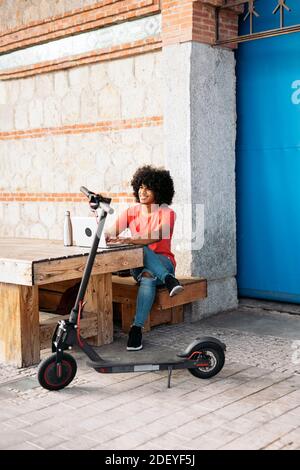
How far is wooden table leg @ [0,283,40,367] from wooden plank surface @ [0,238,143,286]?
183 millimetres

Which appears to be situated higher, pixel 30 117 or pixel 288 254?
pixel 30 117

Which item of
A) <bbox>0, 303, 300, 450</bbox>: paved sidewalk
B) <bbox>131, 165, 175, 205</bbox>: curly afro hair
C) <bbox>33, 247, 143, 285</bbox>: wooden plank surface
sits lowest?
<bbox>0, 303, 300, 450</bbox>: paved sidewalk

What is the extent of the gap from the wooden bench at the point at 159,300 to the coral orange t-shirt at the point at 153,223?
464 mm

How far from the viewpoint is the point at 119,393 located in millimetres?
4762

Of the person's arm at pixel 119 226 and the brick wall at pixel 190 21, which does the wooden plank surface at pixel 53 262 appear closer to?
the person's arm at pixel 119 226

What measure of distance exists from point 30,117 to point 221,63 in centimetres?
312

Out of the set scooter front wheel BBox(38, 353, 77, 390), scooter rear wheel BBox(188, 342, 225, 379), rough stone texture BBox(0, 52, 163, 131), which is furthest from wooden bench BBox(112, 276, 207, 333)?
rough stone texture BBox(0, 52, 163, 131)

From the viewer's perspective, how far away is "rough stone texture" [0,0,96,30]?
824 cm

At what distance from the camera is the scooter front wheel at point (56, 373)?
4770 mm

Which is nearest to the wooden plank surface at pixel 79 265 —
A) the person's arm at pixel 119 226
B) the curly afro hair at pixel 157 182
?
the person's arm at pixel 119 226

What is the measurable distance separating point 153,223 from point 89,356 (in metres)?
1.65

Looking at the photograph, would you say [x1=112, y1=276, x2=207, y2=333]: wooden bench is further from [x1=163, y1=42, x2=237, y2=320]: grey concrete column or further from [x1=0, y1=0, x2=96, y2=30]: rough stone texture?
[x1=0, y1=0, x2=96, y2=30]: rough stone texture
